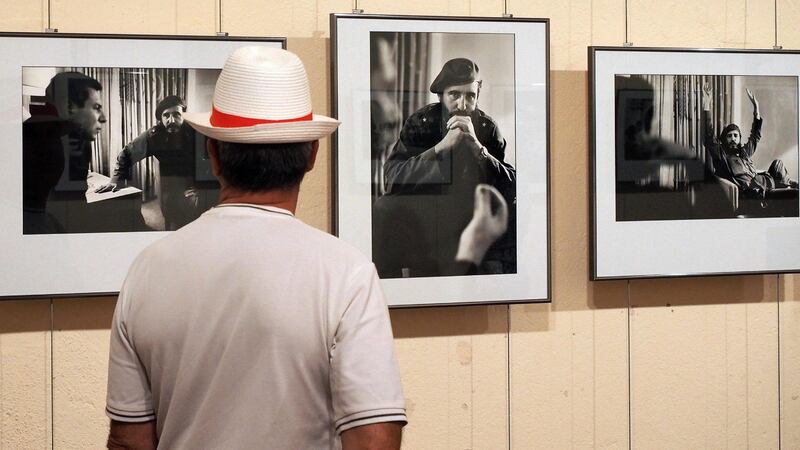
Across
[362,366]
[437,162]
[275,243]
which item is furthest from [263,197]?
[437,162]

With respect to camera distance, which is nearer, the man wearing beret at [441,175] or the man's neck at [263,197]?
the man's neck at [263,197]

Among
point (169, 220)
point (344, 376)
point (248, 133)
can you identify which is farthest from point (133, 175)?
point (344, 376)

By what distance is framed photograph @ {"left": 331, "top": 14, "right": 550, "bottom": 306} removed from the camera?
2.42 meters

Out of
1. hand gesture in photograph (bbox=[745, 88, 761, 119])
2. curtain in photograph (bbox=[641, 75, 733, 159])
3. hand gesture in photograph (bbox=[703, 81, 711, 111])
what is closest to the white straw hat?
curtain in photograph (bbox=[641, 75, 733, 159])

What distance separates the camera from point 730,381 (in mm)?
2793

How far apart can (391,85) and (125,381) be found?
124 centimetres

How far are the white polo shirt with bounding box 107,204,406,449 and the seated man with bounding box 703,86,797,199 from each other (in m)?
1.65

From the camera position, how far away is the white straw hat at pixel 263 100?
1393 millimetres

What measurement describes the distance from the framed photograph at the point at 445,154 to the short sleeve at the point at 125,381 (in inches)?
40.1

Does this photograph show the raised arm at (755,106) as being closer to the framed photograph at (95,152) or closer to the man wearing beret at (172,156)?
the framed photograph at (95,152)

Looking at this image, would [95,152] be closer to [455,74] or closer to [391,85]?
[391,85]

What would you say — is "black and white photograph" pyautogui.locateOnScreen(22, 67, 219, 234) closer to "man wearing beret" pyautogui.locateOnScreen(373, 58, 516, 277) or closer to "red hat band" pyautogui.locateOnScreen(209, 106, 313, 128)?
"man wearing beret" pyautogui.locateOnScreen(373, 58, 516, 277)

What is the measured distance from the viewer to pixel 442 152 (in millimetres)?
2471

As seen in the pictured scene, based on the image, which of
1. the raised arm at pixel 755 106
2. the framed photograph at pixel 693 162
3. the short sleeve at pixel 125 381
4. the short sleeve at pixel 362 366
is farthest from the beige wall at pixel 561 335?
the short sleeve at pixel 362 366
